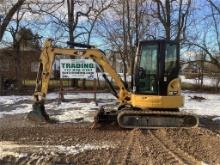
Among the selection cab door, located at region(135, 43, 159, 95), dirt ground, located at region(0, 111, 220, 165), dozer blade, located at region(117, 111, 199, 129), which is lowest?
dirt ground, located at region(0, 111, 220, 165)

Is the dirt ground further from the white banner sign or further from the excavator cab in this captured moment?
the white banner sign

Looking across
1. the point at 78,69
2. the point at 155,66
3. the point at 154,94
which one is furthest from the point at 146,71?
the point at 78,69

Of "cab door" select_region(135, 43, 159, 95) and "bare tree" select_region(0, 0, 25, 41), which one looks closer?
"cab door" select_region(135, 43, 159, 95)

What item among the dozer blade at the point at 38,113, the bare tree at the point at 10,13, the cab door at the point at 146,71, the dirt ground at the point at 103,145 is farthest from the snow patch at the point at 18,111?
the bare tree at the point at 10,13

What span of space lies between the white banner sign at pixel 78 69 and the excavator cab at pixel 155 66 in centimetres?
726

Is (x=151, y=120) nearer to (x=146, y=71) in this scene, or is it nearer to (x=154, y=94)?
(x=154, y=94)

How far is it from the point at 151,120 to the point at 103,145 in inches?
121

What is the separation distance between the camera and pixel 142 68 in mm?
15547

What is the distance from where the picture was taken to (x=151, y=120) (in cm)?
1502

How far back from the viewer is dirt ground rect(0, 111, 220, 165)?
10.4 m

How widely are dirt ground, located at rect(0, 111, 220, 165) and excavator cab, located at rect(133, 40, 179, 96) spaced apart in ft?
4.76

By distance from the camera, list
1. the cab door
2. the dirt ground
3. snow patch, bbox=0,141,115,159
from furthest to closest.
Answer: the cab door < snow patch, bbox=0,141,115,159 < the dirt ground

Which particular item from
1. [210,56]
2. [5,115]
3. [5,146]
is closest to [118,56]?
[210,56]

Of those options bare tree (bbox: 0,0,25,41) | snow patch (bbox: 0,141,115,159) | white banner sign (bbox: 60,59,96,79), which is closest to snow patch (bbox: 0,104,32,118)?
white banner sign (bbox: 60,59,96,79)
